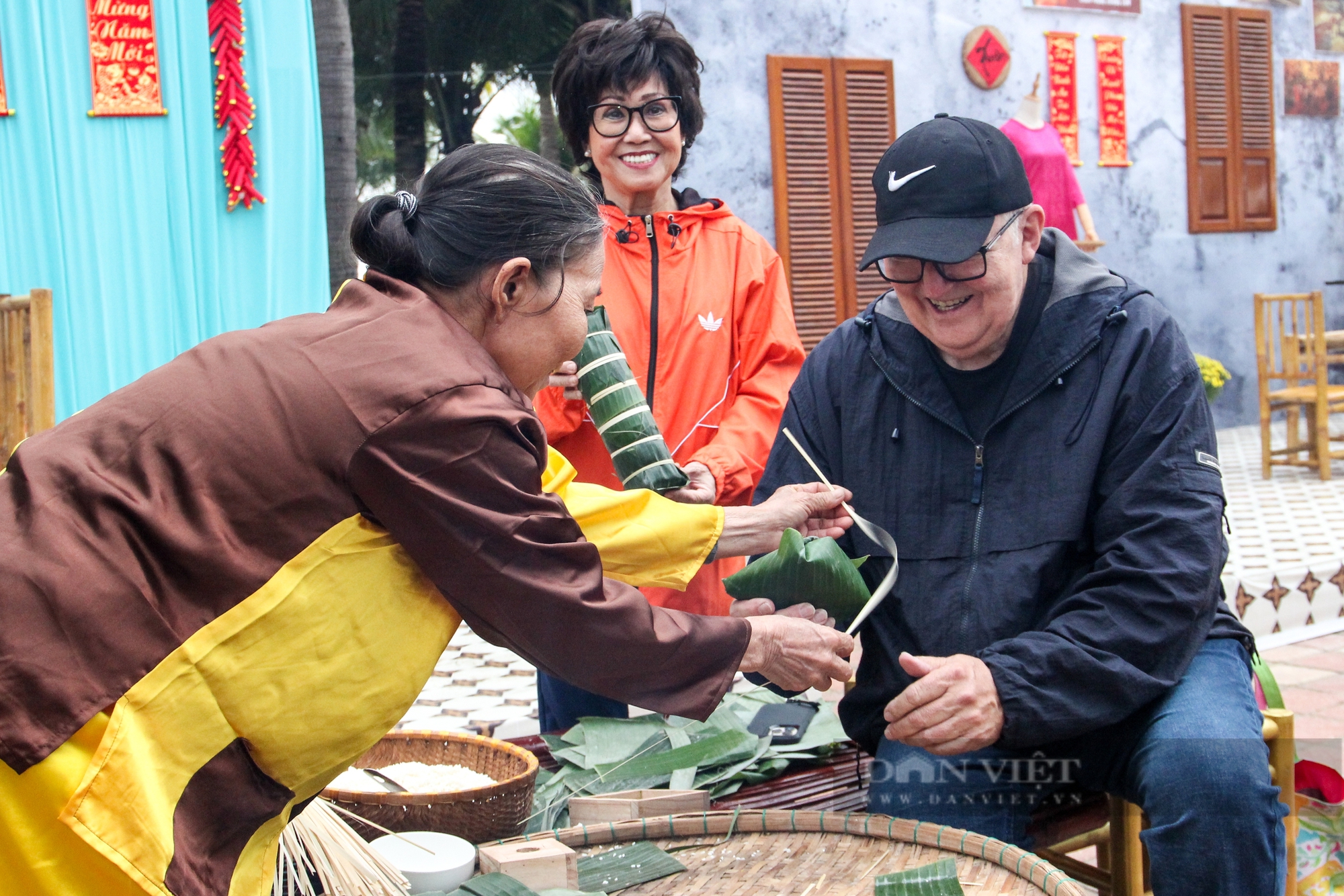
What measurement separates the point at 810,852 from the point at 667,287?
1335 mm

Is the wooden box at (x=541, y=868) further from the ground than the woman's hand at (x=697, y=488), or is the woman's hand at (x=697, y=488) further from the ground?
the woman's hand at (x=697, y=488)

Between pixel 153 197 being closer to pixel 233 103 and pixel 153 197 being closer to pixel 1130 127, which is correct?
pixel 233 103

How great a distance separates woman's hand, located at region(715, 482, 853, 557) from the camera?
2.13 meters

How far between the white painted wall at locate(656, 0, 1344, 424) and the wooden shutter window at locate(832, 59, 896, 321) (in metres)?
0.16

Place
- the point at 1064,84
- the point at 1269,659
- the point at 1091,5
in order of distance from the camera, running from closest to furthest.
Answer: the point at 1269,659, the point at 1064,84, the point at 1091,5

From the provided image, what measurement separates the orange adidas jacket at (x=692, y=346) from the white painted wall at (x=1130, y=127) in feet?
14.0

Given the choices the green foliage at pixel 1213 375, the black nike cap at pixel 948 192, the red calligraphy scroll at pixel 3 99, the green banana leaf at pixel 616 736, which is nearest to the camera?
the black nike cap at pixel 948 192

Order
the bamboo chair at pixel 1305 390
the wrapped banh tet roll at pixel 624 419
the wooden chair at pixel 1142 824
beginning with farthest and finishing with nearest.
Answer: the bamboo chair at pixel 1305 390 < the wrapped banh tet roll at pixel 624 419 < the wooden chair at pixel 1142 824

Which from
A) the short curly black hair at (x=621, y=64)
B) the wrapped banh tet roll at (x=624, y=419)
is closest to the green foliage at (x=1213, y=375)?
the short curly black hair at (x=621, y=64)

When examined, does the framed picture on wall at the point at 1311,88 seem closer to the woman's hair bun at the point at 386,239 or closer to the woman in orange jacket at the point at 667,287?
the woman in orange jacket at the point at 667,287

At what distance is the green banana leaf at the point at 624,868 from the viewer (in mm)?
1791

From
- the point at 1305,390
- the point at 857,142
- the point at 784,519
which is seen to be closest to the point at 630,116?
the point at 784,519

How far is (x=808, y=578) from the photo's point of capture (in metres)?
2.02

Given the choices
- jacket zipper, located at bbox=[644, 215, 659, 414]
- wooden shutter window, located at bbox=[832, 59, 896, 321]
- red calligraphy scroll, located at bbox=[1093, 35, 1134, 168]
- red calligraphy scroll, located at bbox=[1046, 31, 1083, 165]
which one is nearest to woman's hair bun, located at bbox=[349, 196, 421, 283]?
jacket zipper, located at bbox=[644, 215, 659, 414]
